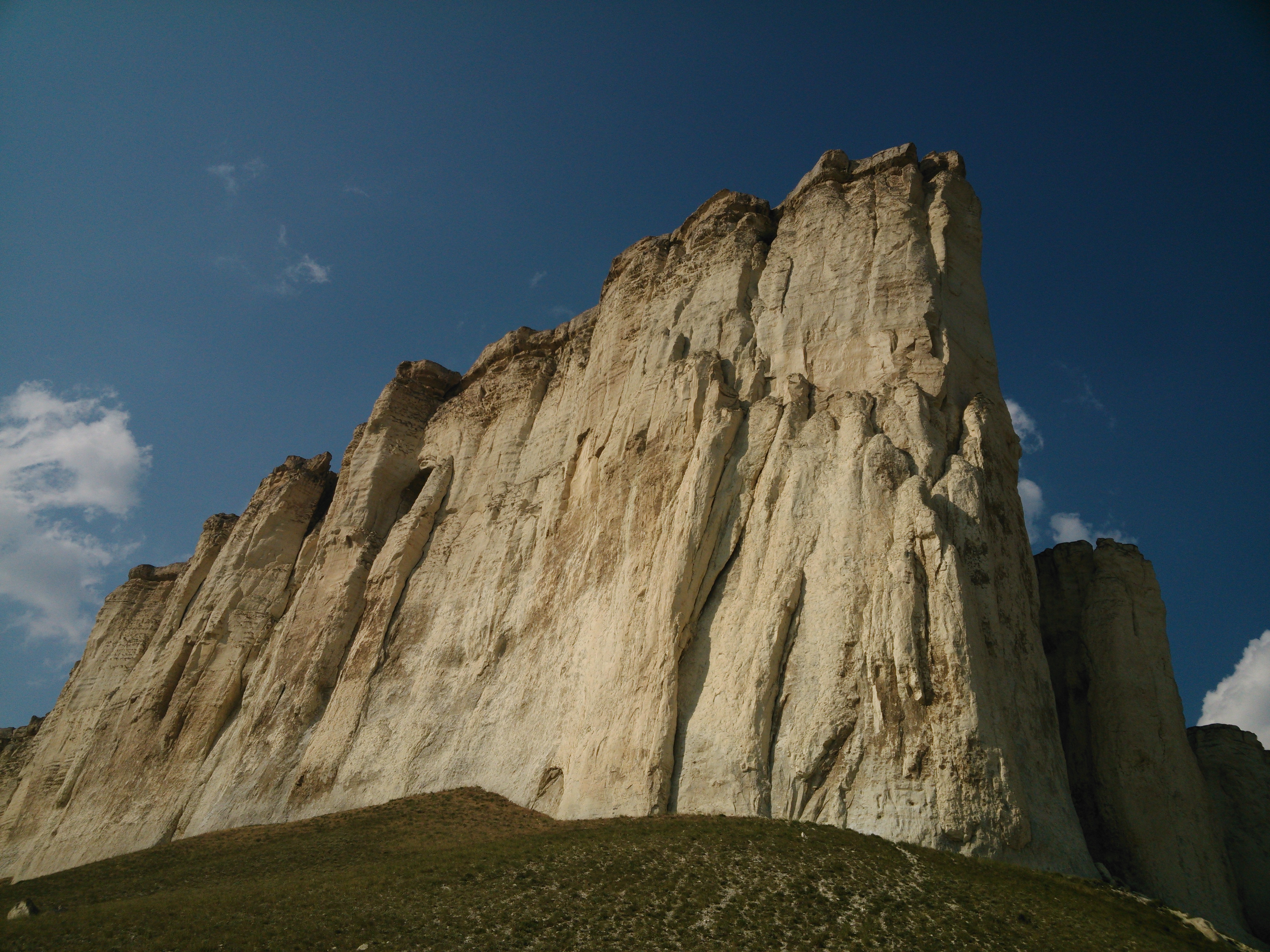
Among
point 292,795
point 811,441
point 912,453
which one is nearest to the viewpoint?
point 912,453

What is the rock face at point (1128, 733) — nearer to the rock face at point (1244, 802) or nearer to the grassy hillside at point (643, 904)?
the rock face at point (1244, 802)

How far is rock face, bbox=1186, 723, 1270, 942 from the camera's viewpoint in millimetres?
21969

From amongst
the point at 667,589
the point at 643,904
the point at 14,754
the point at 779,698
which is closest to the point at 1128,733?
the point at 779,698

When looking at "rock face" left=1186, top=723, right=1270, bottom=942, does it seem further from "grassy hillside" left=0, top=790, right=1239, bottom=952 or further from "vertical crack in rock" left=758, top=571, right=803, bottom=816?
"vertical crack in rock" left=758, top=571, right=803, bottom=816

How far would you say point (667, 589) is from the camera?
23281mm

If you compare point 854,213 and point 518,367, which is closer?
point 854,213

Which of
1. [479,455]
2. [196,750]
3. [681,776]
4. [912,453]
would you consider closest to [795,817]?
[681,776]

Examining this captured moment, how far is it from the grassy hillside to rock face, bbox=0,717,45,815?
110 feet

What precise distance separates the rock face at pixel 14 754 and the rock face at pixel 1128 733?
49.4m

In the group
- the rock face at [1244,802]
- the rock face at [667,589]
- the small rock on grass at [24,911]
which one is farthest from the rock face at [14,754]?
the rock face at [1244,802]

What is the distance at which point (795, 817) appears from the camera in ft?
61.8

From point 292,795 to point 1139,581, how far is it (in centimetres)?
2757

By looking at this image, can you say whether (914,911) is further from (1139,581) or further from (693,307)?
(693,307)

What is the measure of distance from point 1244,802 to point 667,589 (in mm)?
16462
